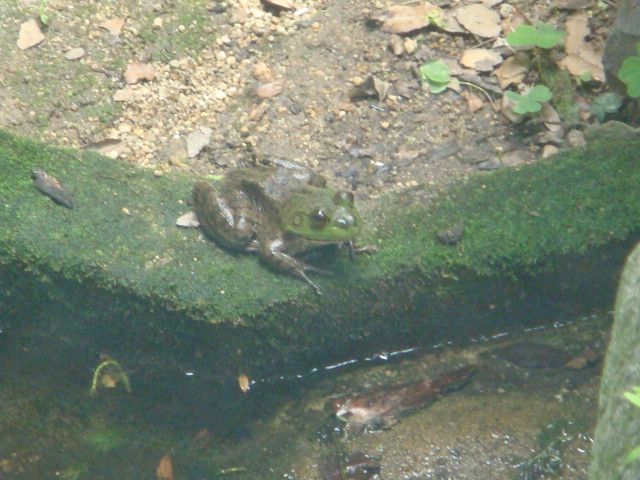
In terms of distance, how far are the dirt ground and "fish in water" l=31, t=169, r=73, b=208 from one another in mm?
914

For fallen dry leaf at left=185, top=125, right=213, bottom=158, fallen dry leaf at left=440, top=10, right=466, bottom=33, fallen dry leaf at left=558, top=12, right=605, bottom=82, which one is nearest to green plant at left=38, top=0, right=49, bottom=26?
fallen dry leaf at left=185, top=125, right=213, bottom=158

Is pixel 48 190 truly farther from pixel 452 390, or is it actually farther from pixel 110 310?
pixel 452 390

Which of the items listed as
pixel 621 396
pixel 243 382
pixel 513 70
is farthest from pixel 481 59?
pixel 621 396

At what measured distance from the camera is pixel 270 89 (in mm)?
5926

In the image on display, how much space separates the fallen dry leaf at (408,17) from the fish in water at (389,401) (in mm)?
2604

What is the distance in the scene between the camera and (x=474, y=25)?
6086 mm

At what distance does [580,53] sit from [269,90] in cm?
205

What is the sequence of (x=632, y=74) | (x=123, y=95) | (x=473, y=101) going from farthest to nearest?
(x=123, y=95), (x=473, y=101), (x=632, y=74)

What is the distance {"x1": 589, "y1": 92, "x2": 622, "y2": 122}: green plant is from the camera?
17.4 feet

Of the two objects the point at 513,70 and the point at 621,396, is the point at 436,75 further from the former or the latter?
the point at 621,396

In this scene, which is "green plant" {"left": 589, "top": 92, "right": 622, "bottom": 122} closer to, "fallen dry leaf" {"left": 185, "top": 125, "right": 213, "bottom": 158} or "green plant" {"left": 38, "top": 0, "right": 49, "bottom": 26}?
"fallen dry leaf" {"left": 185, "top": 125, "right": 213, "bottom": 158}

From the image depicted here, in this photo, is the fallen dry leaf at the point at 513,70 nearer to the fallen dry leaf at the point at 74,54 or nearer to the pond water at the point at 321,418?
the pond water at the point at 321,418

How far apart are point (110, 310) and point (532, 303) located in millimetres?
2170

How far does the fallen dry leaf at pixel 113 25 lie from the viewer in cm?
629
